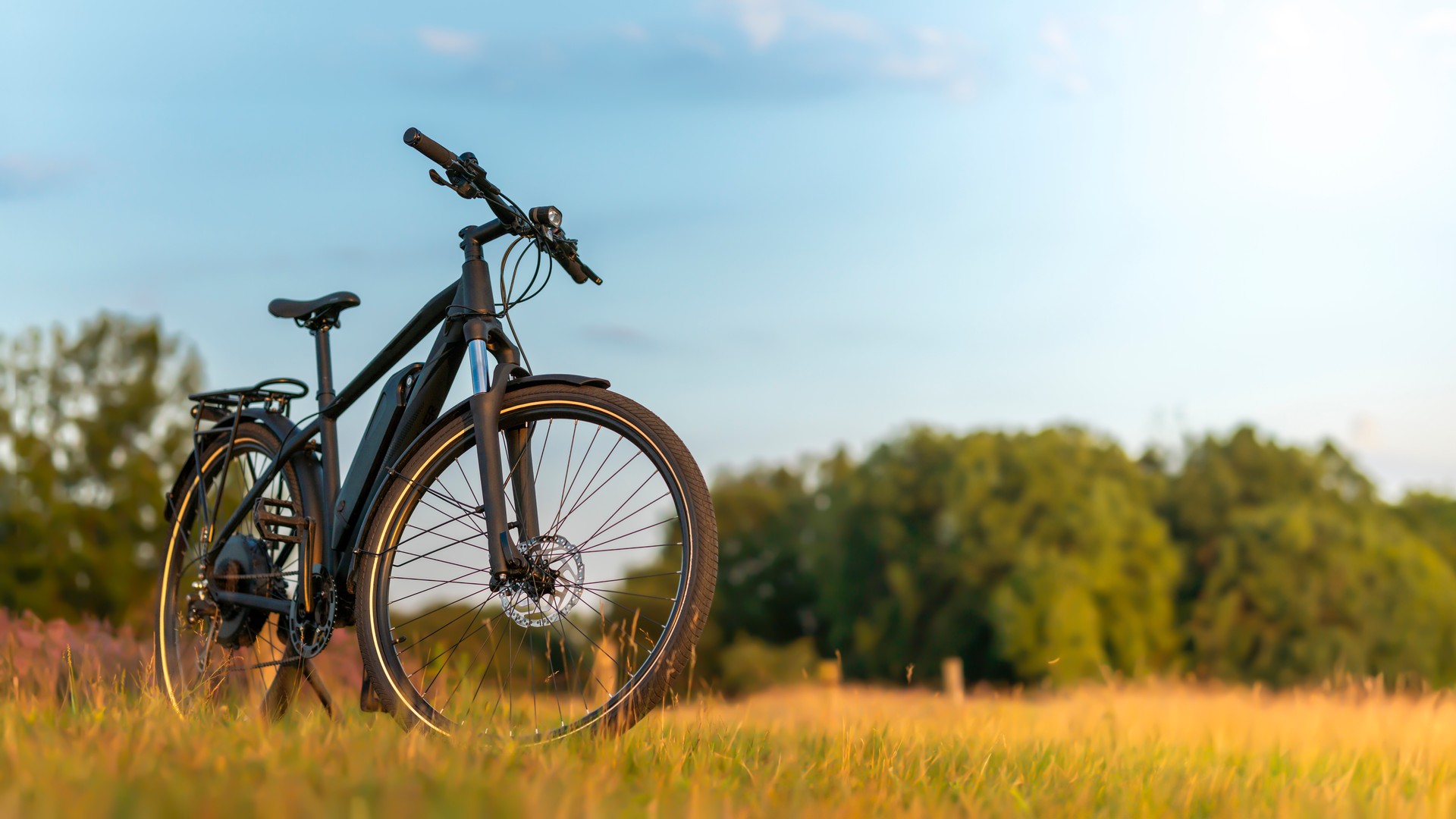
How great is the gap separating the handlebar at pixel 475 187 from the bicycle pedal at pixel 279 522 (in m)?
1.39

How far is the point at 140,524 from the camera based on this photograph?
28.3m

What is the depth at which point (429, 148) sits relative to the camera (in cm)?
372

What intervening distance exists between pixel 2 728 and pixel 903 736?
2.69 meters

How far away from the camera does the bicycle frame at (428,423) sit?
3.51 meters

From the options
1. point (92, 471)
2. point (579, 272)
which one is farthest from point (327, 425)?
point (92, 471)

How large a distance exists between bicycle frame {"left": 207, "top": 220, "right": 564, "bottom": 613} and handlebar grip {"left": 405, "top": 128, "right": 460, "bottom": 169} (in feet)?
0.75

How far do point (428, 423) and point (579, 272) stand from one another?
714 millimetres

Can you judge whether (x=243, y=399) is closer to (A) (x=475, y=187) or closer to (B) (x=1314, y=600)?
(A) (x=475, y=187)

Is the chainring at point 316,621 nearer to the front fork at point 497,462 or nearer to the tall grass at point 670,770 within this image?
the tall grass at point 670,770

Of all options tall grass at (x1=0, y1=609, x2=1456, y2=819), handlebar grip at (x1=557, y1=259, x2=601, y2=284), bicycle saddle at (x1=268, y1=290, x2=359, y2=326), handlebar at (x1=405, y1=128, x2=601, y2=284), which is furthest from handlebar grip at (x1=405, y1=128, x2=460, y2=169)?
tall grass at (x1=0, y1=609, x2=1456, y2=819)

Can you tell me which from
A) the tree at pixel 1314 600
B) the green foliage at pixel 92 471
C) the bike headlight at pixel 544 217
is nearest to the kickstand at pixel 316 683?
the bike headlight at pixel 544 217

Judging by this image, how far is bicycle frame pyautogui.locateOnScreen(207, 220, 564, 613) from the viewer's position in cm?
351

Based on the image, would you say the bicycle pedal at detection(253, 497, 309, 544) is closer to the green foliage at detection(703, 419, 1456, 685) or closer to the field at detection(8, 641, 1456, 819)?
the field at detection(8, 641, 1456, 819)

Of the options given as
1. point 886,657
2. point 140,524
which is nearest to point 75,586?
point 140,524
